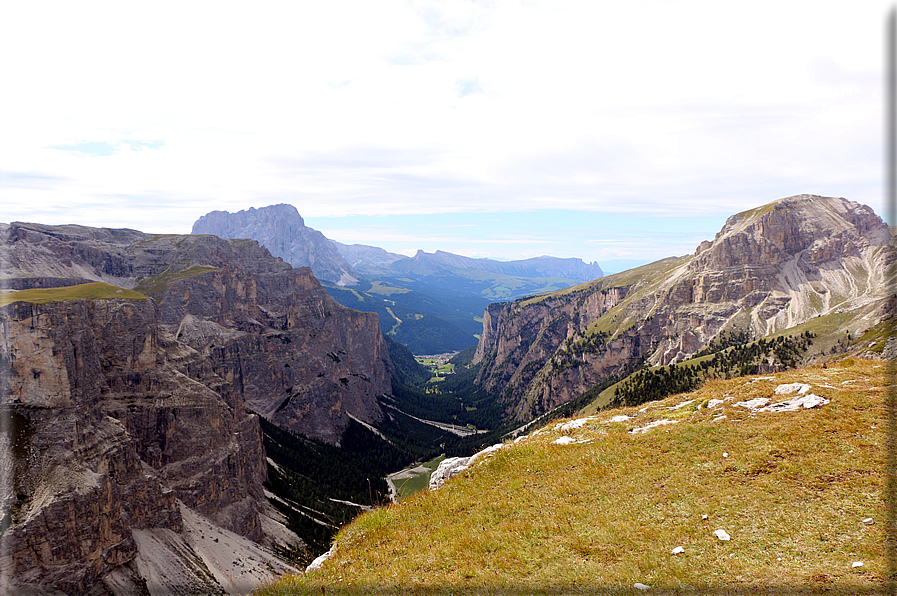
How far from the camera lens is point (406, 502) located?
73.1 feet

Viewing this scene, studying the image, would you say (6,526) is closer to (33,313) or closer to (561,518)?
(33,313)

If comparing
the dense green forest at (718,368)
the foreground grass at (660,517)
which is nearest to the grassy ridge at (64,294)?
the foreground grass at (660,517)

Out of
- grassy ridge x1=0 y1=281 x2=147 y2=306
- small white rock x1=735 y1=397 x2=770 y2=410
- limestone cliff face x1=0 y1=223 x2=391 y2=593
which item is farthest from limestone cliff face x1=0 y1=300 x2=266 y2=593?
small white rock x1=735 y1=397 x2=770 y2=410

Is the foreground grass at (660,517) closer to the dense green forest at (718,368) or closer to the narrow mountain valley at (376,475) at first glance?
the narrow mountain valley at (376,475)

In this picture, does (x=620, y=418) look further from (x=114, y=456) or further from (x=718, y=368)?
(x=718, y=368)

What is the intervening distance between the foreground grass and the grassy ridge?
10028 cm

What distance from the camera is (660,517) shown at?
17.3 m

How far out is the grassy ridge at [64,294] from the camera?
3275 inches

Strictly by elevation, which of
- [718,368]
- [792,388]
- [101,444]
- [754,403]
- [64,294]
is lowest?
[101,444]

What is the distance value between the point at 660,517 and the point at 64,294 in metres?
129

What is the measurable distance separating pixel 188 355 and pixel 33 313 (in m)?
55.1

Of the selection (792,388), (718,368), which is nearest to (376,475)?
(718,368)

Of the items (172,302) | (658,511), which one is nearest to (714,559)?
(658,511)

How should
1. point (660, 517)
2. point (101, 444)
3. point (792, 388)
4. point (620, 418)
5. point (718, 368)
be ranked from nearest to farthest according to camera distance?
1. point (660, 517)
2. point (792, 388)
3. point (620, 418)
4. point (101, 444)
5. point (718, 368)
